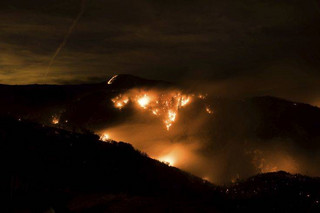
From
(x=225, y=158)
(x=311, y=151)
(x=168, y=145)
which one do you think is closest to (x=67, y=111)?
(x=168, y=145)

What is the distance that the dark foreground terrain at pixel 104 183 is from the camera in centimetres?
626

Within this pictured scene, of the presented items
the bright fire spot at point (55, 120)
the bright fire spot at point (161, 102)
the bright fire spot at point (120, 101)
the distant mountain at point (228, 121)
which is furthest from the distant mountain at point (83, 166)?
the bright fire spot at point (120, 101)

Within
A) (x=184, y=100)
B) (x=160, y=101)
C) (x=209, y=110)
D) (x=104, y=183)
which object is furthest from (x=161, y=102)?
(x=104, y=183)

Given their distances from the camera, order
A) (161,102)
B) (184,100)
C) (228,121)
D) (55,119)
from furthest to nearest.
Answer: (184,100), (161,102), (228,121), (55,119)

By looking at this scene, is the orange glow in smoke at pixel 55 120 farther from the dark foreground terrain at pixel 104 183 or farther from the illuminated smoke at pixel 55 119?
the dark foreground terrain at pixel 104 183

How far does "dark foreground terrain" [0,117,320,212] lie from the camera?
246 inches

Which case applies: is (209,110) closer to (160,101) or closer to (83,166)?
(160,101)

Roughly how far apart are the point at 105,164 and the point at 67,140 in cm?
186

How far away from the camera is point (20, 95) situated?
126 ft

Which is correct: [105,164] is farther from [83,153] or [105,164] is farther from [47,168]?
[47,168]

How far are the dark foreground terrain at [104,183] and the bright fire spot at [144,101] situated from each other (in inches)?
1072

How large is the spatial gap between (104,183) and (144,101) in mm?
30524

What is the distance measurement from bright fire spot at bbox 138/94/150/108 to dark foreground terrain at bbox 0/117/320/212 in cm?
2723

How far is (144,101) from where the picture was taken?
40.1 m
